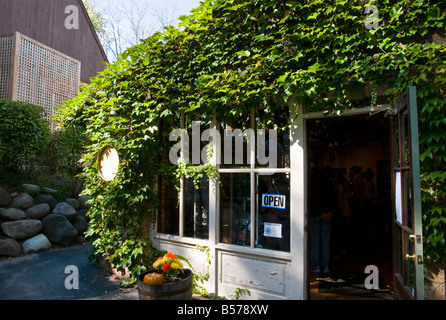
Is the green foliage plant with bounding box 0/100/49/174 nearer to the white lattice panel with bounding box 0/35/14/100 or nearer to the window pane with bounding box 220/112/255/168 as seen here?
the white lattice panel with bounding box 0/35/14/100

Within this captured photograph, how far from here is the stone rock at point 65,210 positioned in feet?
22.5

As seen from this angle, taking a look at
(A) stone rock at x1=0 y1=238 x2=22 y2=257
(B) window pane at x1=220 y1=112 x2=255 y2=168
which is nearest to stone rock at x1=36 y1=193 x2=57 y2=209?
(A) stone rock at x1=0 y1=238 x2=22 y2=257

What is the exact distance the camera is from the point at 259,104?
3404mm

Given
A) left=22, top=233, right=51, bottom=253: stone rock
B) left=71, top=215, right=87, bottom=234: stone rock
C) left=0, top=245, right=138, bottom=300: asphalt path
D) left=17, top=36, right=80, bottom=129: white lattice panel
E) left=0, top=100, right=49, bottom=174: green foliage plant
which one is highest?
left=17, top=36, right=80, bottom=129: white lattice panel

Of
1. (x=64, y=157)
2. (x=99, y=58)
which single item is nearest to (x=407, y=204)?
(x=64, y=157)

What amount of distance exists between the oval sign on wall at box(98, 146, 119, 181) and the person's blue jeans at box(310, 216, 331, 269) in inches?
134

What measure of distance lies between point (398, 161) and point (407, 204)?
0.49 m

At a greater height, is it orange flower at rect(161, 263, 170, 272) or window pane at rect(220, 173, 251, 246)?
window pane at rect(220, 173, 251, 246)

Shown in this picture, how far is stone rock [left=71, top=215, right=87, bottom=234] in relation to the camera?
23.1 ft

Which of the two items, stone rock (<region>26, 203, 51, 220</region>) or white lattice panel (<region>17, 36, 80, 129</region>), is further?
white lattice panel (<region>17, 36, 80, 129</region>)

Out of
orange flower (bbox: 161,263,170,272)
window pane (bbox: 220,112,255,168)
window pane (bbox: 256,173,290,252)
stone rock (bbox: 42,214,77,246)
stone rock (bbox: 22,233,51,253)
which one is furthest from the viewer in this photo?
stone rock (bbox: 42,214,77,246)

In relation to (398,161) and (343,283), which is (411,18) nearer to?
(398,161)

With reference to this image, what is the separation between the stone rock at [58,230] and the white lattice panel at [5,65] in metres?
5.41

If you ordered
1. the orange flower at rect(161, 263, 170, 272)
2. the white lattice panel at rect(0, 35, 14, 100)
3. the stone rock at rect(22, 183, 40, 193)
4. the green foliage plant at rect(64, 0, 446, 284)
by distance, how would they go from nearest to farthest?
the green foliage plant at rect(64, 0, 446, 284) → the orange flower at rect(161, 263, 170, 272) → the stone rock at rect(22, 183, 40, 193) → the white lattice panel at rect(0, 35, 14, 100)
